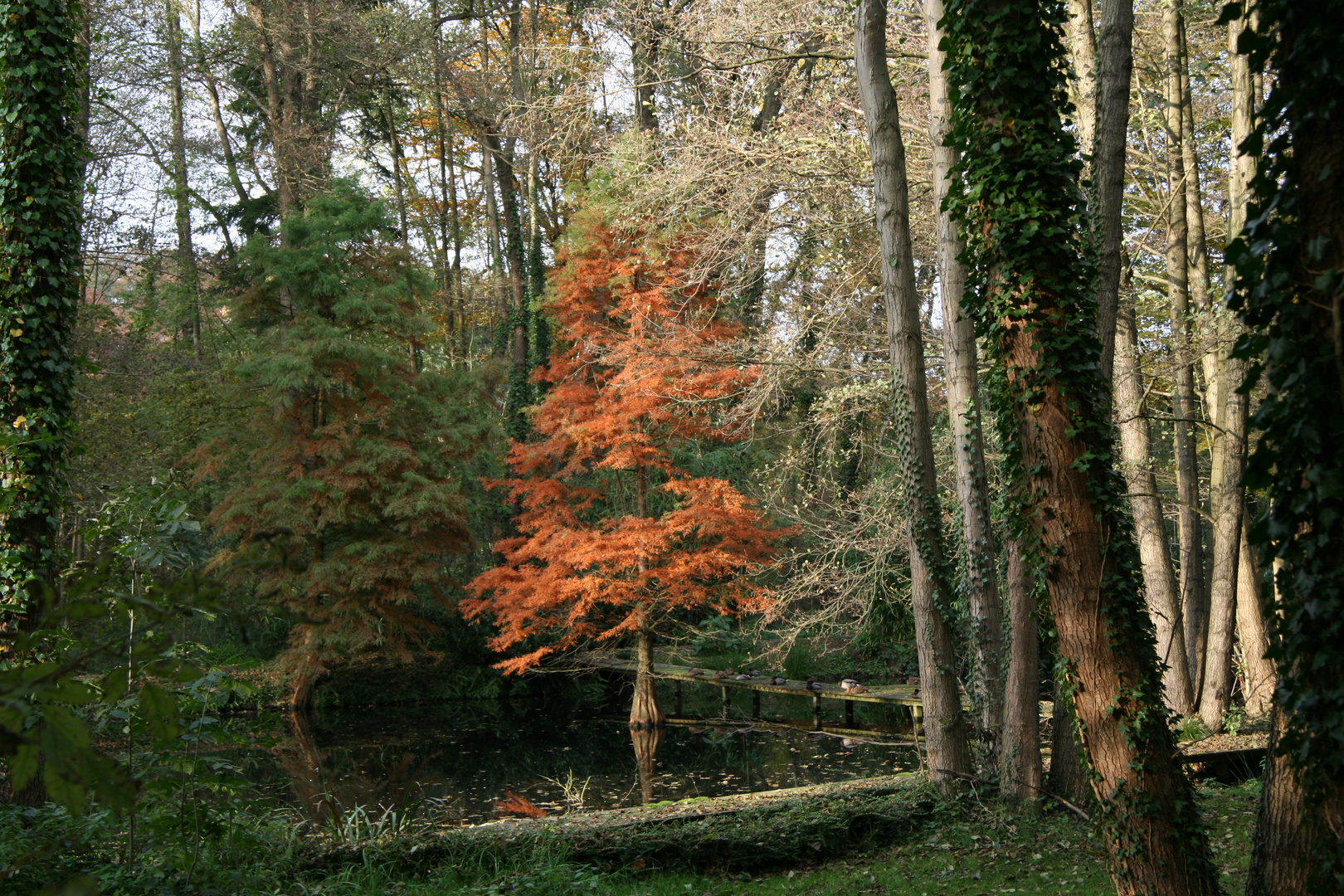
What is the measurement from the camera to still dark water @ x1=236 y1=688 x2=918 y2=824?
11.0 metres

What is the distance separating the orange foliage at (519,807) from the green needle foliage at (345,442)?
490 centimetres

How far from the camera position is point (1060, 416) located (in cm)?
407

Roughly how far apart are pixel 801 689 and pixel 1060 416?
10558 millimetres

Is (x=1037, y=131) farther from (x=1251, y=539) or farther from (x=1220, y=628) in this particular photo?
(x=1220, y=628)

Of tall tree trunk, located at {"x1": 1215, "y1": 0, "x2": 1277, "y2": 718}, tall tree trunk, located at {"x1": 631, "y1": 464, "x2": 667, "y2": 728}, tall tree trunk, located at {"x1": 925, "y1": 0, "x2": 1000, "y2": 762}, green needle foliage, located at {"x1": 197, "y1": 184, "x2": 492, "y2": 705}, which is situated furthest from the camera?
green needle foliage, located at {"x1": 197, "y1": 184, "x2": 492, "y2": 705}

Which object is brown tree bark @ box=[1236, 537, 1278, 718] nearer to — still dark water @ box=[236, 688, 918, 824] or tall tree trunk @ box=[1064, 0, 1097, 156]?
still dark water @ box=[236, 688, 918, 824]

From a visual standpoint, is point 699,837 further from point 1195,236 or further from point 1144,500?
point 1195,236

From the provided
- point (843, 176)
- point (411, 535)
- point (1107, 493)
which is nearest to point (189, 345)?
point (411, 535)

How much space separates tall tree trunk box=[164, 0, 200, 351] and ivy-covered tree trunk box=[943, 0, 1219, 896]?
1767 cm

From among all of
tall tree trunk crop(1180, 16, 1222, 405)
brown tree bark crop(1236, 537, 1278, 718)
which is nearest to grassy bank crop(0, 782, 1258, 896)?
brown tree bark crop(1236, 537, 1278, 718)

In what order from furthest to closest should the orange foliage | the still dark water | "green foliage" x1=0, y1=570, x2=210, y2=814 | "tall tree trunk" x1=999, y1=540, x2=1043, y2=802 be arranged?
the still dark water, the orange foliage, "tall tree trunk" x1=999, y1=540, x2=1043, y2=802, "green foliage" x1=0, y1=570, x2=210, y2=814

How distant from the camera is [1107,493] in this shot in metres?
4.08

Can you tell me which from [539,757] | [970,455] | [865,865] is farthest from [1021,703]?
[539,757]

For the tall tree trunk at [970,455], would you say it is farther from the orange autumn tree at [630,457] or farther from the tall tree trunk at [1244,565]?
the orange autumn tree at [630,457]
